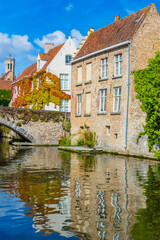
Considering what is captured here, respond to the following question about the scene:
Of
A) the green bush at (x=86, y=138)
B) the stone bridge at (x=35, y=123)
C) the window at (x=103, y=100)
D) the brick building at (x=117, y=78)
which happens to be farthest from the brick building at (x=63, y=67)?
the window at (x=103, y=100)

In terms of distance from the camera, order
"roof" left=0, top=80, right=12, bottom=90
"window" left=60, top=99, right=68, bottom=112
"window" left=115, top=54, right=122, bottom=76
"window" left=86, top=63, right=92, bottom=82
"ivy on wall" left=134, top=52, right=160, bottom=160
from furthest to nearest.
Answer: "roof" left=0, top=80, right=12, bottom=90
"window" left=60, top=99, right=68, bottom=112
"window" left=86, top=63, right=92, bottom=82
"window" left=115, top=54, right=122, bottom=76
"ivy on wall" left=134, top=52, right=160, bottom=160

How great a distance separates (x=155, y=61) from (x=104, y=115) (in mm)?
5998

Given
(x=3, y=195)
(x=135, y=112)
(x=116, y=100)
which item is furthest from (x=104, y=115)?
(x=3, y=195)

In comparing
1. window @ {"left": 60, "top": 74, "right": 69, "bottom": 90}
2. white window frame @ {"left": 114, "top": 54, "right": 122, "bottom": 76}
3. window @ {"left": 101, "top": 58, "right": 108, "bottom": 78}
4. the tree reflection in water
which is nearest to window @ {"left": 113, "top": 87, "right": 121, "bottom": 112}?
white window frame @ {"left": 114, "top": 54, "right": 122, "bottom": 76}

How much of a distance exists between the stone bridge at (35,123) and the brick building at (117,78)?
4.82 metres

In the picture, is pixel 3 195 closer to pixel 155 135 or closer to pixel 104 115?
pixel 155 135

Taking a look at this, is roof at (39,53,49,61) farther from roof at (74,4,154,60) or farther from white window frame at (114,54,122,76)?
white window frame at (114,54,122,76)

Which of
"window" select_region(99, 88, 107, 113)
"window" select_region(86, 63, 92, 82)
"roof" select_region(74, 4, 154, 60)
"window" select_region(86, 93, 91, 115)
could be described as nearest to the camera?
"roof" select_region(74, 4, 154, 60)

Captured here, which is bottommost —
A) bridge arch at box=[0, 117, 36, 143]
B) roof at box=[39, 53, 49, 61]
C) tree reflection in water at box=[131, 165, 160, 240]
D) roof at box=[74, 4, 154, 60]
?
tree reflection in water at box=[131, 165, 160, 240]

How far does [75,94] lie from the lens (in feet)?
84.5

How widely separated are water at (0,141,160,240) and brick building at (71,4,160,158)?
974 centimetres

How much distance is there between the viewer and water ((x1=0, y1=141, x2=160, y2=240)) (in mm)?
4781

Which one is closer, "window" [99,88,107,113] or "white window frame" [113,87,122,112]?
"white window frame" [113,87,122,112]

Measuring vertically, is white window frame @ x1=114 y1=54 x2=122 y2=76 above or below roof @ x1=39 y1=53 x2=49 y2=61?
below
